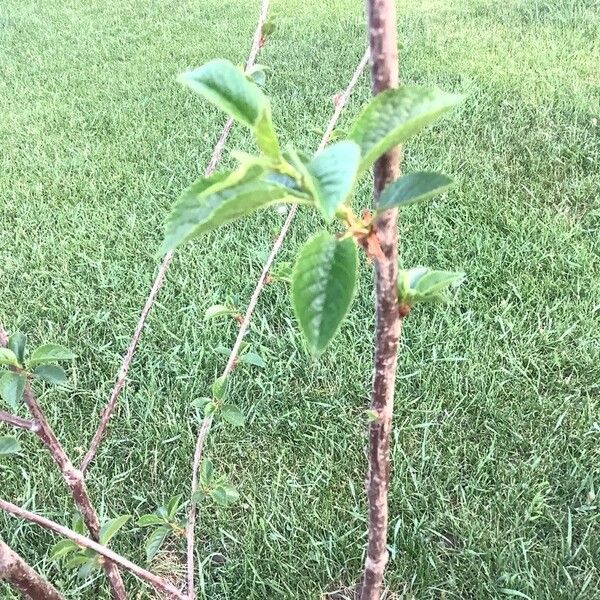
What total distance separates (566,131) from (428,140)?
1.48ft

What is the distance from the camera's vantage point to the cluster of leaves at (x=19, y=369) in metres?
0.73

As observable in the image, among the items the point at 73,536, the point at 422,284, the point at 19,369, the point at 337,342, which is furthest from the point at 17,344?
the point at 337,342

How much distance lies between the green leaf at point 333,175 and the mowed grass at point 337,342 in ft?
2.46

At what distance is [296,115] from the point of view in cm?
271

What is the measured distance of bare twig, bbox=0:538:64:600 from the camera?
2.06ft

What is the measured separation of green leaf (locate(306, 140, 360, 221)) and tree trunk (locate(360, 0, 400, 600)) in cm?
5

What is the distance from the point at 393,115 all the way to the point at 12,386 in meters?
0.53

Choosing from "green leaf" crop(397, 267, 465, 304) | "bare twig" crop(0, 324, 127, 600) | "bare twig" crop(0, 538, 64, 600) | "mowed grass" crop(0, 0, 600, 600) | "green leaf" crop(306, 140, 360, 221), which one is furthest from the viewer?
"mowed grass" crop(0, 0, 600, 600)

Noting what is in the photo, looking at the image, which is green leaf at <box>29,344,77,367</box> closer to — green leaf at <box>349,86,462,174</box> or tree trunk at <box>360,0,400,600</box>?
tree trunk at <box>360,0,400,600</box>

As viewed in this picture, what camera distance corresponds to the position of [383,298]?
416 mm

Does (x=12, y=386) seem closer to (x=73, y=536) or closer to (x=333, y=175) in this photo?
(x=73, y=536)

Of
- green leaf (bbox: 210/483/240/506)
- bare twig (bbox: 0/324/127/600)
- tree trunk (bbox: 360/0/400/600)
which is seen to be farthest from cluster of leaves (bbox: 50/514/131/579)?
tree trunk (bbox: 360/0/400/600)

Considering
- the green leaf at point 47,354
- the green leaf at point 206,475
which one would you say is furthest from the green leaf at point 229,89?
the green leaf at point 206,475

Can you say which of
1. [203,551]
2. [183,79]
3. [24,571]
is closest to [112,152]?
[203,551]
